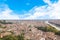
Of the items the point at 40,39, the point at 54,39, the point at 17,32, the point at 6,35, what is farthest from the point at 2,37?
the point at 54,39

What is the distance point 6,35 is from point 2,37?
179mm

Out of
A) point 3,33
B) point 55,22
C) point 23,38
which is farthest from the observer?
point 55,22

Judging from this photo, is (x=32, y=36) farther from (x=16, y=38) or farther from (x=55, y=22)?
(x=55, y=22)

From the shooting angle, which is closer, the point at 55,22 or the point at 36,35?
the point at 36,35

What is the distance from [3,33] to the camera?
769 cm

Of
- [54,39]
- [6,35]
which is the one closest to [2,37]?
[6,35]

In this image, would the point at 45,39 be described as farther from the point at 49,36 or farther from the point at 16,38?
the point at 16,38

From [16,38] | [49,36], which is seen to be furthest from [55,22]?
[16,38]

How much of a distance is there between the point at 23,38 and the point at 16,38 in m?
0.22

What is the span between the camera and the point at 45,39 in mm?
7480

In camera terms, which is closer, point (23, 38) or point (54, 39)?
point (23, 38)

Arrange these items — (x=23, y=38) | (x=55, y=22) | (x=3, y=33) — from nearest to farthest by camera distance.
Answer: (x=23, y=38), (x=3, y=33), (x=55, y=22)

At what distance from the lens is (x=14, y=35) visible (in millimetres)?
7523

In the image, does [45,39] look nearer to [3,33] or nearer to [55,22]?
[3,33]
